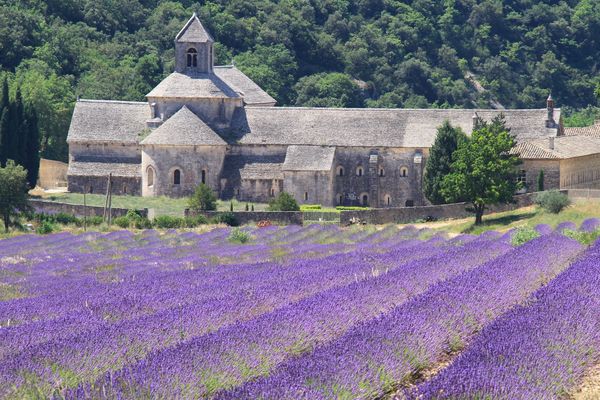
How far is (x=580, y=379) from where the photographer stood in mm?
14078

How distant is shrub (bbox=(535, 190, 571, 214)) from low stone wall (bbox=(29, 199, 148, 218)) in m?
19.1

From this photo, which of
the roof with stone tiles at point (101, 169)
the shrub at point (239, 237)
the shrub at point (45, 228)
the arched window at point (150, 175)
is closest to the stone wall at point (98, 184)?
the roof with stone tiles at point (101, 169)

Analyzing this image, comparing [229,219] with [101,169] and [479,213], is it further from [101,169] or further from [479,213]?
[101,169]

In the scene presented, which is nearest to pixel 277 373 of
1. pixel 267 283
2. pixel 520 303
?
pixel 520 303

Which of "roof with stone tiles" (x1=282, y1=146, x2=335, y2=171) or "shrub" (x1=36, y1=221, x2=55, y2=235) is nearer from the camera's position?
"shrub" (x1=36, y1=221, x2=55, y2=235)

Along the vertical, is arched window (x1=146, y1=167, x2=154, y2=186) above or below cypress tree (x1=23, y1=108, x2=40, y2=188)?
below

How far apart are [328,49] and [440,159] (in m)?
61.7

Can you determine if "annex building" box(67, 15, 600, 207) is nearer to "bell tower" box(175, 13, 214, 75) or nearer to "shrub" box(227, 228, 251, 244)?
"bell tower" box(175, 13, 214, 75)

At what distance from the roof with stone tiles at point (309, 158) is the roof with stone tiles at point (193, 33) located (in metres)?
9.84

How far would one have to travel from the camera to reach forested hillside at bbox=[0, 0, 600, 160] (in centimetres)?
10600

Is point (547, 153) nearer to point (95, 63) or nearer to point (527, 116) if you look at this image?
point (527, 116)

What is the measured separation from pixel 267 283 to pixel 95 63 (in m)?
90.1

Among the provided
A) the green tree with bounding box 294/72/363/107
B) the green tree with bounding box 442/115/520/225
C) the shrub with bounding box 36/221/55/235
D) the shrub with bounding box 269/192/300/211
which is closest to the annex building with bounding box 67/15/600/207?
the shrub with bounding box 269/192/300/211

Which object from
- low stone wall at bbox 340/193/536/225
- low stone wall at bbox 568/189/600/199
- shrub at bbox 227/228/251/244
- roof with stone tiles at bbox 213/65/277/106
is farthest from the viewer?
roof with stone tiles at bbox 213/65/277/106
